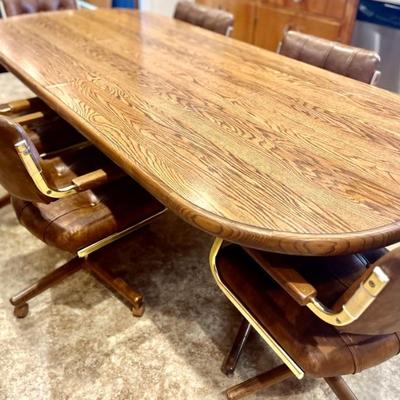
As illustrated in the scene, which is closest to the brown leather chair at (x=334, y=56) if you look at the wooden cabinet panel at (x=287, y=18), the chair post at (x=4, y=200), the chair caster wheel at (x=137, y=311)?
the wooden cabinet panel at (x=287, y=18)

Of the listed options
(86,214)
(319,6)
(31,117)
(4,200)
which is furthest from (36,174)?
(319,6)

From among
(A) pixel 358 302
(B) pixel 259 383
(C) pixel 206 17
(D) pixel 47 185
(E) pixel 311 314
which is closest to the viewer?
(A) pixel 358 302

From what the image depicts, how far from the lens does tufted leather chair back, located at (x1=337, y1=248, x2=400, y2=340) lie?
2.19 feet

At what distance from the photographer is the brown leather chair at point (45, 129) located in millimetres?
1574

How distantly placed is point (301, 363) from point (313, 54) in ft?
4.57

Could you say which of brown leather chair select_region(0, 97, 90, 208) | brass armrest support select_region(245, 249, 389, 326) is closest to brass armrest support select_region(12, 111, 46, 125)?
brown leather chair select_region(0, 97, 90, 208)

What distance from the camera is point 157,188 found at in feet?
2.94

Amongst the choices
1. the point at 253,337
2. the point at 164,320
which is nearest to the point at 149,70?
the point at 164,320

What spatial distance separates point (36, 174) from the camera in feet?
3.49

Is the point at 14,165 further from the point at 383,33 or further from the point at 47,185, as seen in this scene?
the point at 383,33

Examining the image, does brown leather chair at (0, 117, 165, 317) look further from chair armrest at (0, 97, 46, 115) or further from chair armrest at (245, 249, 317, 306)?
chair armrest at (245, 249, 317, 306)

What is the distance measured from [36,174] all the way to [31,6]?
198 centimetres

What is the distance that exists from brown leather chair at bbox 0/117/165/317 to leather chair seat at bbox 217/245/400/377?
1.32 ft

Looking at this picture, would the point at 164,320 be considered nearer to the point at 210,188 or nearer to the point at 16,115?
the point at 210,188
